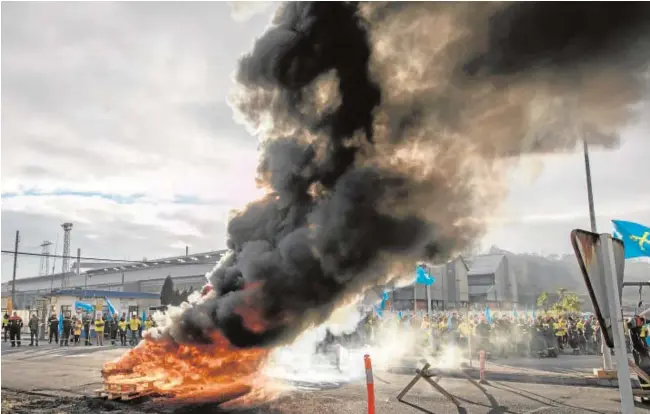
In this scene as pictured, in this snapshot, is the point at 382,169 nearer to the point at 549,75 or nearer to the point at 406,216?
the point at 406,216

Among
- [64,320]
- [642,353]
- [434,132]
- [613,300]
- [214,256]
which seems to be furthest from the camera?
[214,256]

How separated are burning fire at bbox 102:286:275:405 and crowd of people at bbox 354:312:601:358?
28.1ft

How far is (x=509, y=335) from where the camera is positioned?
60.6 ft

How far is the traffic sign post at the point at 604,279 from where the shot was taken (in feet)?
12.8

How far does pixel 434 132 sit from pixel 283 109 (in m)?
3.13

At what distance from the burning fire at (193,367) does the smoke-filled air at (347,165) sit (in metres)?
0.03

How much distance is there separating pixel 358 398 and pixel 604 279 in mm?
6639

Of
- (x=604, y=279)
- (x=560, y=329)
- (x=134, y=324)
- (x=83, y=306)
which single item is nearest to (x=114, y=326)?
(x=134, y=324)

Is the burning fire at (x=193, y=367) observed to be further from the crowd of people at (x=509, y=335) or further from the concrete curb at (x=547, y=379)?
the crowd of people at (x=509, y=335)

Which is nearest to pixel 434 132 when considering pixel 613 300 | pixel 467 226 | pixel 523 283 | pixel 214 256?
pixel 467 226

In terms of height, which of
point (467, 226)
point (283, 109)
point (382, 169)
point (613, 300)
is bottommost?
point (613, 300)

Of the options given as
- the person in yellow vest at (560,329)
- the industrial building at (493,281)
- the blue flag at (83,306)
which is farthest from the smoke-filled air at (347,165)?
the industrial building at (493,281)

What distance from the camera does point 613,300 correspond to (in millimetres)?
3930

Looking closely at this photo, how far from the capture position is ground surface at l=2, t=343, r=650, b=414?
8.58 m
